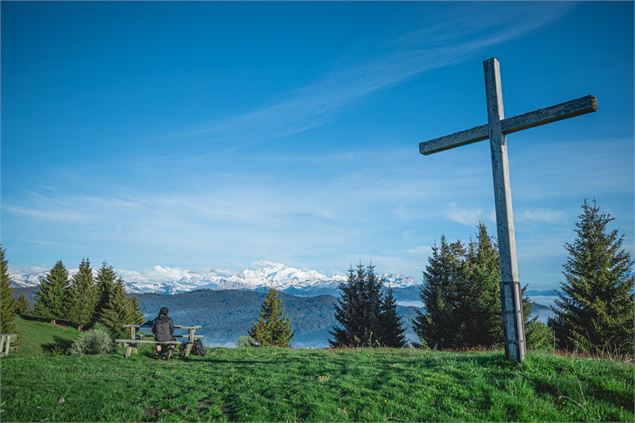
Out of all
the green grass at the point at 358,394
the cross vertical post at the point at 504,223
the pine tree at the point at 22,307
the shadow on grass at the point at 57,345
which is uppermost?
the cross vertical post at the point at 504,223

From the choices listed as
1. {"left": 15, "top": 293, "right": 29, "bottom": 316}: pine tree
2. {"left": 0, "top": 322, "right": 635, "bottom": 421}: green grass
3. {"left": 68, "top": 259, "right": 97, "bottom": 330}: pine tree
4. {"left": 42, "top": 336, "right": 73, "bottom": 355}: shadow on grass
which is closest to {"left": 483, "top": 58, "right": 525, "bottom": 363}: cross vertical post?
{"left": 0, "top": 322, "right": 635, "bottom": 421}: green grass

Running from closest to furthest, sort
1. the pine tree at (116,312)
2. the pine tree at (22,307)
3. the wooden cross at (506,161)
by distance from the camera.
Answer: the wooden cross at (506,161), the pine tree at (116,312), the pine tree at (22,307)

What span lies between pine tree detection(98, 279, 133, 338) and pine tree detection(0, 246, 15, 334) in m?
13.9

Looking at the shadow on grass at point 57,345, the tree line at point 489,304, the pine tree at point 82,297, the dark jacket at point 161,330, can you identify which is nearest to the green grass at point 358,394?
the dark jacket at point 161,330

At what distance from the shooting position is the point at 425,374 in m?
7.62

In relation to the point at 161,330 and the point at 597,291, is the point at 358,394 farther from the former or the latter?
the point at 597,291

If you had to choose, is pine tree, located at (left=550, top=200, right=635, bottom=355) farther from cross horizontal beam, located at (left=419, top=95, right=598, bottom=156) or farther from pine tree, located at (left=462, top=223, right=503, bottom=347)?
cross horizontal beam, located at (left=419, top=95, right=598, bottom=156)

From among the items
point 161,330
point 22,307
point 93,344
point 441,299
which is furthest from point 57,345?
point 441,299

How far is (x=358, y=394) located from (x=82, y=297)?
62397mm

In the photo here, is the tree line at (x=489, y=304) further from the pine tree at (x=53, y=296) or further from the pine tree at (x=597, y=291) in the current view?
the pine tree at (x=53, y=296)

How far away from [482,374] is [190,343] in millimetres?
11686

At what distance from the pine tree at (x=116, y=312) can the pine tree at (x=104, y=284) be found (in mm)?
4422

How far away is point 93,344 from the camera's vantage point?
18.9 metres

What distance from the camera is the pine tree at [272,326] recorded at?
161 feet
